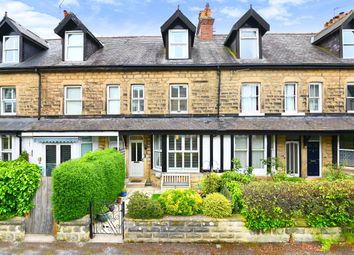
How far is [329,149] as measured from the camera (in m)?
14.8

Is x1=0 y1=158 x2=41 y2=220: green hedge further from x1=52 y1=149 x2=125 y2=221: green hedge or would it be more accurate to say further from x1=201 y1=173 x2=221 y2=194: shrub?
x1=201 y1=173 x2=221 y2=194: shrub

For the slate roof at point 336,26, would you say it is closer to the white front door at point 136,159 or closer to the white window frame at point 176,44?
the white window frame at point 176,44

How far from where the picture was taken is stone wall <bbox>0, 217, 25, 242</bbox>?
23.4 ft

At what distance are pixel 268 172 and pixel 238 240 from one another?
7.55 metres

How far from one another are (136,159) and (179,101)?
483 cm

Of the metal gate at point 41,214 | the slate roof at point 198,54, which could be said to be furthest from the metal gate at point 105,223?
the slate roof at point 198,54

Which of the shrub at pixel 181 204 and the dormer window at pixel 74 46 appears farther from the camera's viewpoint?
the dormer window at pixel 74 46

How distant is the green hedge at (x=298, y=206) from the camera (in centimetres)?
693

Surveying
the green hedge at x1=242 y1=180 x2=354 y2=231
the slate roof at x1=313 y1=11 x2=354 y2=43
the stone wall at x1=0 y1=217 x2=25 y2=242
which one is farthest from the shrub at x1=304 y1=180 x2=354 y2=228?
the slate roof at x1=313 y1=11 x2=354 y2=43

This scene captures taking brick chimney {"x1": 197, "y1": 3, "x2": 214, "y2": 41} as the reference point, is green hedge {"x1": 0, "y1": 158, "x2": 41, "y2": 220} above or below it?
below

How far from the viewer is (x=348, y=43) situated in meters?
15.2

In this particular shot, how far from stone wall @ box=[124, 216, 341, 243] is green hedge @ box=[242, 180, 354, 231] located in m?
0.23

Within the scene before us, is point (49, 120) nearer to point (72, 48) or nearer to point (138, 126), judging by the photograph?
point (72, 48)

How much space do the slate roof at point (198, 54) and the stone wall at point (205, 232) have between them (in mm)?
10420
